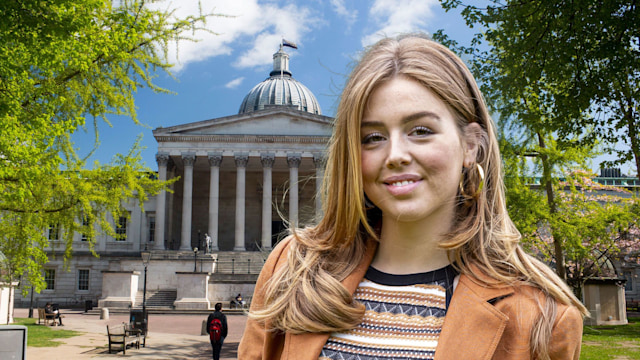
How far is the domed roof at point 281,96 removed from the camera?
74500 millimetres

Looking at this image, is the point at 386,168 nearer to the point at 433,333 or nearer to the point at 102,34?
the point at 433,333

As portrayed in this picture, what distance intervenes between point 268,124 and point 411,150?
5298 centimetres

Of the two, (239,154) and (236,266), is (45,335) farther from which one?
(239,154)

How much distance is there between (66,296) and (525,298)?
2266 inches

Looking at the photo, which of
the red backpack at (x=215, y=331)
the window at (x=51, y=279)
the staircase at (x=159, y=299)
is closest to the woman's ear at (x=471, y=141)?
the red backpack at (x=215, y=331)

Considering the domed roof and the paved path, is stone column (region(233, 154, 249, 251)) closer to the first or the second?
the domed roof

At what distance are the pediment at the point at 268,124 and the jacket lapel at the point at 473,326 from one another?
5209 centimetres

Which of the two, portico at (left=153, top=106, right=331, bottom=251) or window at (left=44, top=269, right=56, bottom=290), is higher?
portico at (left=153, top=106, right=331, bottom=251)

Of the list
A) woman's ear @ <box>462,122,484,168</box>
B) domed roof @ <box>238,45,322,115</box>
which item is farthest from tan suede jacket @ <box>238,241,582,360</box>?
domed roof @ <box>238,45,322,115</box>

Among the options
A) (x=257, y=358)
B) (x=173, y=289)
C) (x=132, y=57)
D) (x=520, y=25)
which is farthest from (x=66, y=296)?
(x=257, y=358)

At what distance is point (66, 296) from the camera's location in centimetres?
5225

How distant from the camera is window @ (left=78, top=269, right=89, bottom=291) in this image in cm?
5341

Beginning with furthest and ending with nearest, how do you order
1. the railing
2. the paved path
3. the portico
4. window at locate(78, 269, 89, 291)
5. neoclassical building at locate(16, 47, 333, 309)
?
window at locate(78, 269, 89, 291) < the portico < neoclassical building at locate(16, 47, 333, 309) < the railing < the paved path

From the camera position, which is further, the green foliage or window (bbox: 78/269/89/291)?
window (bbox: 78/269/89/291)
